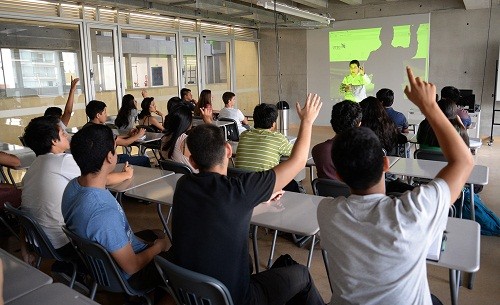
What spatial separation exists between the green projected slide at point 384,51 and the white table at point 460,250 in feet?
24.4

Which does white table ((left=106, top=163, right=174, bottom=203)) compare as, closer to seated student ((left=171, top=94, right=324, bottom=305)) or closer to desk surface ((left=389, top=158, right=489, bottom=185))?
seated student ((left=171, top=94, right=324, bottom=305))

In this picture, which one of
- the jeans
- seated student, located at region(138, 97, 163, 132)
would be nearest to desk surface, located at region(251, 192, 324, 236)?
the jeans

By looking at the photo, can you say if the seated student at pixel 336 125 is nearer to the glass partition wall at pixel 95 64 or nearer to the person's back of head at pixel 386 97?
the person's back of head at pixel 386 97

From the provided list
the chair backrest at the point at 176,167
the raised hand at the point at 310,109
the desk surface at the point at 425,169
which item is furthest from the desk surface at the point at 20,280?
the desk surface at the point at 425,169

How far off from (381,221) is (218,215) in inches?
24.0

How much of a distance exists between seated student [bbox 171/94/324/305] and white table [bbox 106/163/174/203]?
→ 141cm

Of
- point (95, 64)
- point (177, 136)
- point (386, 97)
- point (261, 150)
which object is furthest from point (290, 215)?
point (95, 64)

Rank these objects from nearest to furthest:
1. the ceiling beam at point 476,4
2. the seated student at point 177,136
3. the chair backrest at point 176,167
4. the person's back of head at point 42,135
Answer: the person's back of head at point 42,135 → the chair backrest at point 176,167 → the seated student at point 177,136 → the ceiling beam at point 476,4

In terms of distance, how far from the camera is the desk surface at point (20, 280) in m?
1.48

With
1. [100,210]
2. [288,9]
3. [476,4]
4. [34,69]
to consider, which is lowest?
[100,210]

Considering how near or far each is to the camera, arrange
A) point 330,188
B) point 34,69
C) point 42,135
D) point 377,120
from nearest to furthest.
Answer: point 42,135 → point 330,188 → point 377,120 → point 34,69

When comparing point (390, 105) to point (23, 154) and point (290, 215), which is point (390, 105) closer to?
point (290, 215)

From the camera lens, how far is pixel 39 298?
1445 millimetres

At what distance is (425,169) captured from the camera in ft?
10.7
